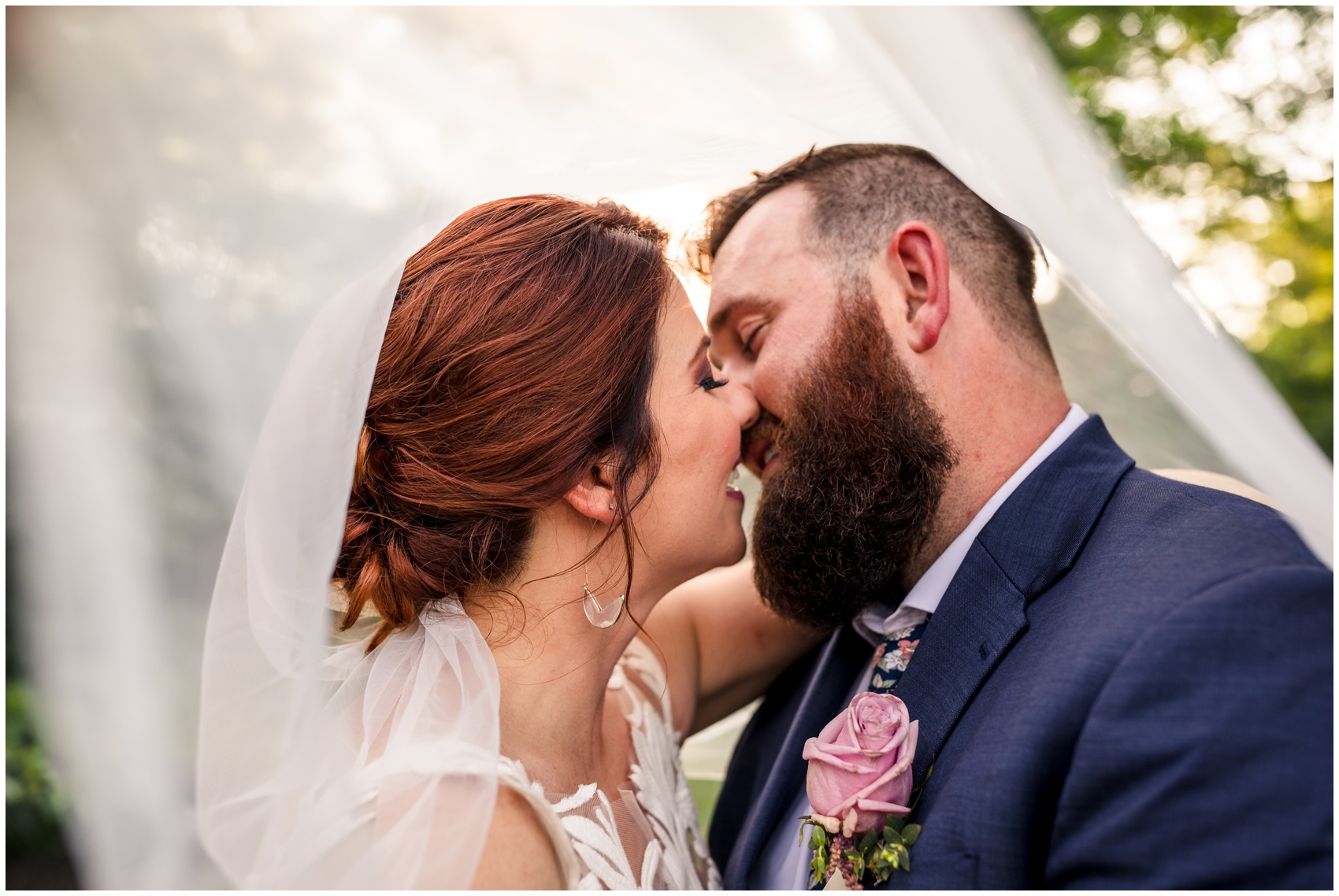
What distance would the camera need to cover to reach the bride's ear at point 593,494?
215cm

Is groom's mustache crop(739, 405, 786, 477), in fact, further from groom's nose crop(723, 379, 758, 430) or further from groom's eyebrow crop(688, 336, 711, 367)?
groom's eyebrow crop(688, 336, 711, 367)

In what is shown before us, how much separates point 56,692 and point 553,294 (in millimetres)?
2584

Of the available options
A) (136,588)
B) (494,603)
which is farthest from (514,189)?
(136,588)

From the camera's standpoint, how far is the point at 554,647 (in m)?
2.20

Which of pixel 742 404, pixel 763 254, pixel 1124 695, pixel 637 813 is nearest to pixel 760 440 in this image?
pixel 742 404

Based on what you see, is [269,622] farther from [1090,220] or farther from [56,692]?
[56,692]

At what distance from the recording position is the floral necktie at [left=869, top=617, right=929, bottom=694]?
7.36 ft

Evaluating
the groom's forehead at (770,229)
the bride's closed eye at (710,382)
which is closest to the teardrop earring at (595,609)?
the bride's closed eye at (710,382)

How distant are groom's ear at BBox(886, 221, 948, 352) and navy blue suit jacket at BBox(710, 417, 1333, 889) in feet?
1.53

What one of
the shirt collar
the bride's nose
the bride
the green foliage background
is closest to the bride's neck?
the bride

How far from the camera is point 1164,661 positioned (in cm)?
153

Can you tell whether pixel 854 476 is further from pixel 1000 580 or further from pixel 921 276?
pixel 921 276

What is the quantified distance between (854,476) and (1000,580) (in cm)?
47

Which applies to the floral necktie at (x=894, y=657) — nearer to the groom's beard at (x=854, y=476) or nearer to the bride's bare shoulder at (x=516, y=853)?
the groom's beard at (x=854, y=476)
